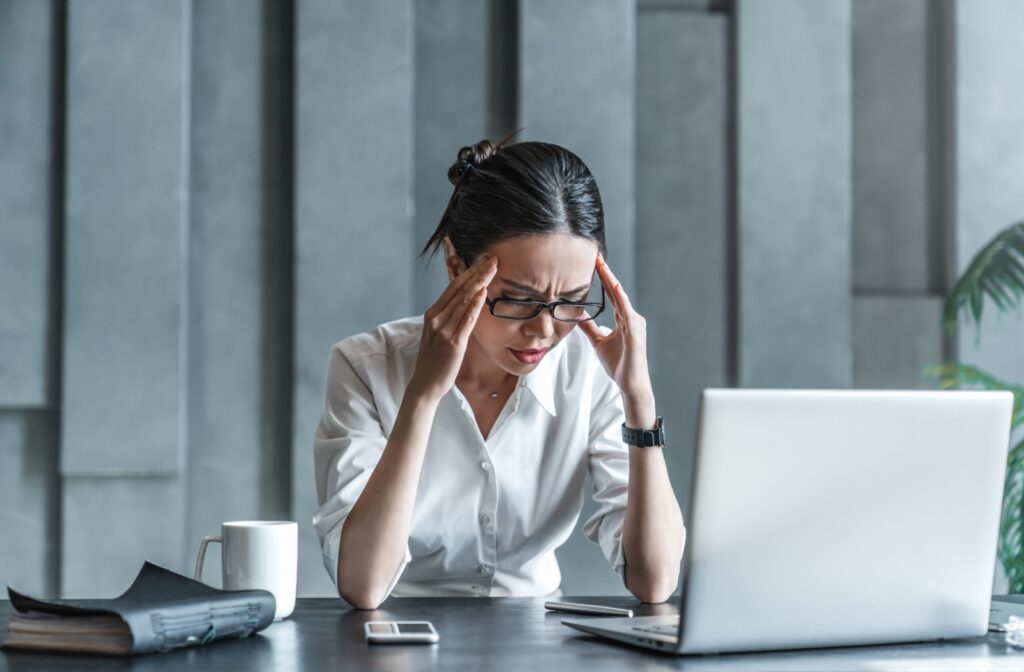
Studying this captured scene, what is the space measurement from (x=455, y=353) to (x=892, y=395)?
2.17 ft

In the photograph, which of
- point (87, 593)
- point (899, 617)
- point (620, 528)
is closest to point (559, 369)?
point (620, 528)

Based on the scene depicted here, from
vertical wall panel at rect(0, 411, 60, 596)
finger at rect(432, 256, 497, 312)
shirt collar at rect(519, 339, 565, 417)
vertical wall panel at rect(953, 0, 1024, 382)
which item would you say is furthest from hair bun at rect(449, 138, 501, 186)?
vertical wall panel at rect(953, 0, 1024, 382)

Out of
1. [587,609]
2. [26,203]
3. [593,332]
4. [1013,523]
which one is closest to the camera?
[587,609]

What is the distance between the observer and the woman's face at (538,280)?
1.52 meters

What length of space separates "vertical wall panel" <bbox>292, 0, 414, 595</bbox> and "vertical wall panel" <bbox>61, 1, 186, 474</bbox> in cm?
29

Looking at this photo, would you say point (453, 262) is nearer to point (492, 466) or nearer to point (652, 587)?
point (492, 466)

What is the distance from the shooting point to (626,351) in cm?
157

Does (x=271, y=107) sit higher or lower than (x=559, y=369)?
higher

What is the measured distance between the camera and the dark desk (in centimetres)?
96

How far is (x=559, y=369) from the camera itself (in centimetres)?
177

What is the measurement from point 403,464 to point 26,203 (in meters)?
1.48

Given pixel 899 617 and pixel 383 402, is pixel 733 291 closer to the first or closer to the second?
pixel 383 402

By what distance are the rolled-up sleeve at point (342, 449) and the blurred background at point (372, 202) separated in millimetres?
825

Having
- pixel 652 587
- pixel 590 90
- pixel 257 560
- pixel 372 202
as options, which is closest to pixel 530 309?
pixel 652 587
